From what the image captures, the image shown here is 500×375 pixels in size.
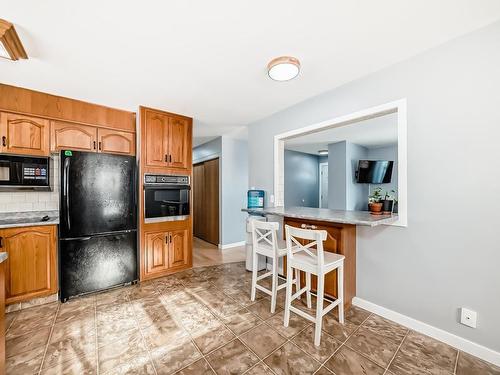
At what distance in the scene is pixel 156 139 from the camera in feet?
10.2

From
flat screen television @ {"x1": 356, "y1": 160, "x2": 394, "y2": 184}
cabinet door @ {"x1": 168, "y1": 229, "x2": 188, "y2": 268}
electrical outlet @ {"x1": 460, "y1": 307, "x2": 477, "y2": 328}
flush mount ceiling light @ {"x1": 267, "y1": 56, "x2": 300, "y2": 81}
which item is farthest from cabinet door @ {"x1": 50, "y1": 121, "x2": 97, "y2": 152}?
flat screen television @ {"x1": 356, "y1": 160, "x2": 394, "y2": 184}

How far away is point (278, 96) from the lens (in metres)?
2.72

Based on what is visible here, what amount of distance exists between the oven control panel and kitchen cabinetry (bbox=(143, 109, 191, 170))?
152 mm

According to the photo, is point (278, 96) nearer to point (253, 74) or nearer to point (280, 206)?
point (253, 74)

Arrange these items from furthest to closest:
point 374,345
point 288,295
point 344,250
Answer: point 344,250 → point 288,295 → point 374,345

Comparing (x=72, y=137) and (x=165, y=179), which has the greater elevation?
(x=72, y=137)

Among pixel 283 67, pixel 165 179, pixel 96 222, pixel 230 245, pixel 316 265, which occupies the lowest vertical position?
pixel 230 245

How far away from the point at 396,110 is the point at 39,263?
13.0 feet

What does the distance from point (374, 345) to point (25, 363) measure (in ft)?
8.52

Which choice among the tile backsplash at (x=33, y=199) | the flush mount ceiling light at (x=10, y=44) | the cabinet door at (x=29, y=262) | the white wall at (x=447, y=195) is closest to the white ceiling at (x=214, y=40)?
the flush mount ceiling light at (x=10, y=44)

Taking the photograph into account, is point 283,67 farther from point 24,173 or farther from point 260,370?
point 24,173

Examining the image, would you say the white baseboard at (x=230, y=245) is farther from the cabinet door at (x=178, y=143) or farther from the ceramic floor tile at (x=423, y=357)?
the ceramic floor tile at (x=423, y=357)

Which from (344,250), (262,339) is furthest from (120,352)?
(344,250)

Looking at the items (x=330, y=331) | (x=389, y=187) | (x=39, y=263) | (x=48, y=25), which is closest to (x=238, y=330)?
(x=330, y=331)
